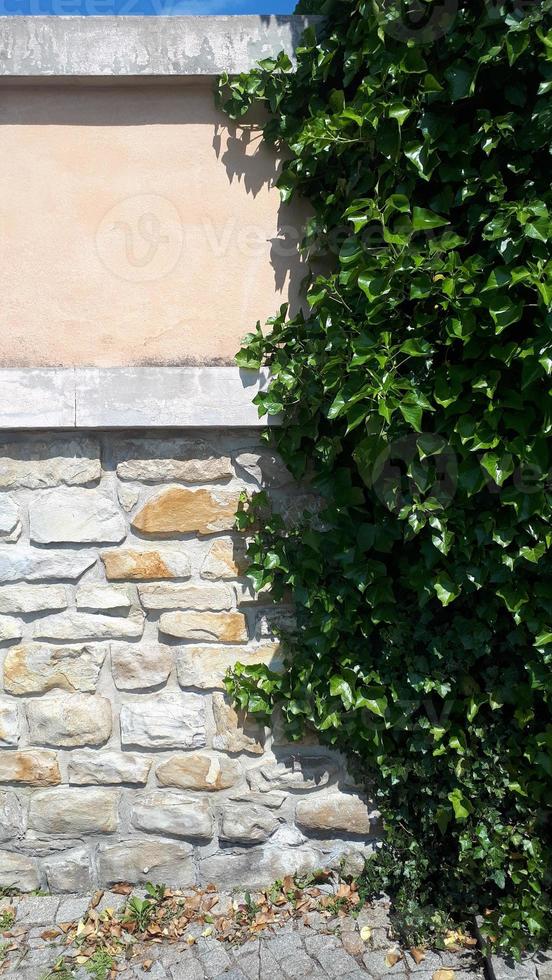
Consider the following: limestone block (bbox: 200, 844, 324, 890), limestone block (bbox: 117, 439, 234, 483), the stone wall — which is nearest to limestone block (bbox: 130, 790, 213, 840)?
the stone wall

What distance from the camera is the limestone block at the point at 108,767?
2848 mm

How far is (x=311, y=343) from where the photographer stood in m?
2.59

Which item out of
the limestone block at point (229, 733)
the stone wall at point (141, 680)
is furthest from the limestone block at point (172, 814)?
the limestone block at point (229, 733)

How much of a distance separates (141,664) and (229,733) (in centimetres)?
42

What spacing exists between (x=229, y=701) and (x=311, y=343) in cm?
136

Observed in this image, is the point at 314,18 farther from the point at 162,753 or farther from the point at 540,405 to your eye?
the point at 162,753

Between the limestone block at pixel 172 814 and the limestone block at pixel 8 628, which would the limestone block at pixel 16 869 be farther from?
the limestone block at pixel 8 628

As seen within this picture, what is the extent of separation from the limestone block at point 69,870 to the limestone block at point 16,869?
0.18 ft

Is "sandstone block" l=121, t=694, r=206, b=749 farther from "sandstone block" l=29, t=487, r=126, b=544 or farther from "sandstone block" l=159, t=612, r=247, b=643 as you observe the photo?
"sandstone block" l=29, t=487, r=126, b=544

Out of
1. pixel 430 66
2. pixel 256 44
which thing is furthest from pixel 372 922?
pixel 256 44

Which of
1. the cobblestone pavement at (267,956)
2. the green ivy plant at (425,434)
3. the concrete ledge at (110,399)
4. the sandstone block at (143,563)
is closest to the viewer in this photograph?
the green ivy plant at (425,434)

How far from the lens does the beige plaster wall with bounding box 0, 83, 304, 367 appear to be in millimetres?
2656

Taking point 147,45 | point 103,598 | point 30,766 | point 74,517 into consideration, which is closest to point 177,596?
point 103,598

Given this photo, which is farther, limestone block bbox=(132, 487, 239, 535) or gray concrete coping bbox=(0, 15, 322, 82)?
limestone block bbox=(132, 487, 239, 535)
